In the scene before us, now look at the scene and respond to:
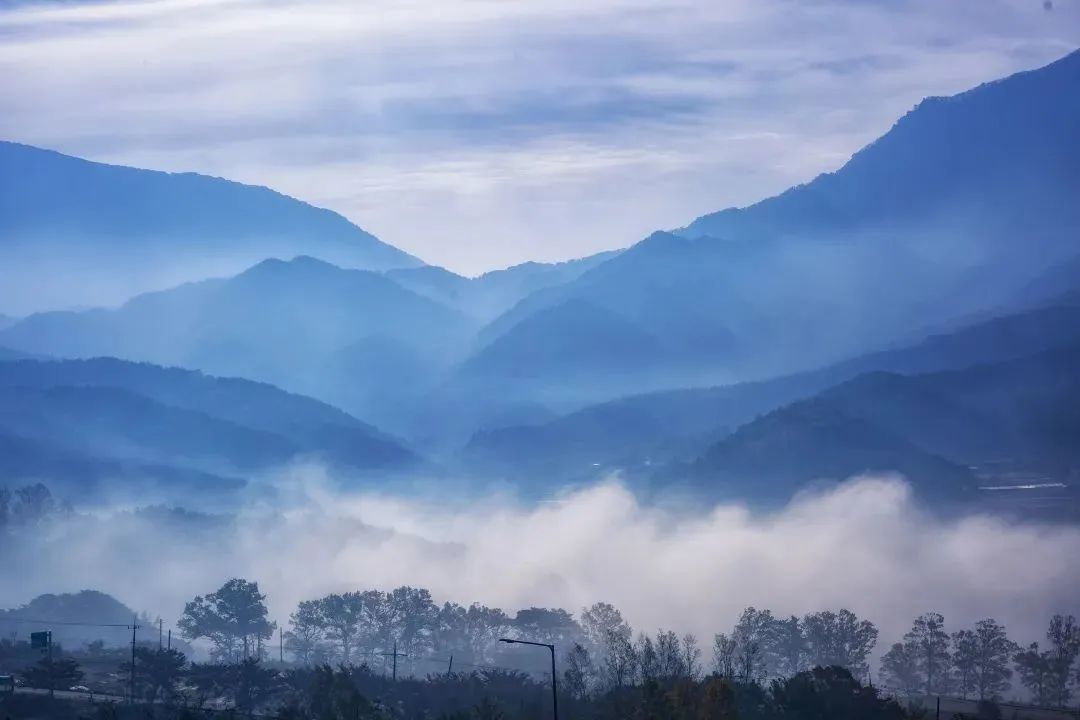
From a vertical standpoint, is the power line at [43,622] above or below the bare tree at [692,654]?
above

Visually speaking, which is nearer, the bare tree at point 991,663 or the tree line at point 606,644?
the tree line at point 606,644

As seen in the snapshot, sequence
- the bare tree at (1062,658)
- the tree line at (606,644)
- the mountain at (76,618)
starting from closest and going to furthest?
the bare tree at (1062,658)
the tree line at (606,644)
the mountain at (76,618)

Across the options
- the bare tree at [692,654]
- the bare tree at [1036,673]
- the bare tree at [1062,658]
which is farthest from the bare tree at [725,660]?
the bare tree at [1062,658]

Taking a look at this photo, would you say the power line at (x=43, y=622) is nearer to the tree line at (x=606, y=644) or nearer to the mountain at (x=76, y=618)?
the mountain at (x=76, y=618)

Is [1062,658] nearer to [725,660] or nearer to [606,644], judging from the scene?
[725,660]

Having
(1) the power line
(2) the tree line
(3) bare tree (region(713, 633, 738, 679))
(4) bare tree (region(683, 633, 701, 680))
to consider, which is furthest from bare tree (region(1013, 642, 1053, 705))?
(1) the power line

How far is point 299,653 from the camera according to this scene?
114 meters

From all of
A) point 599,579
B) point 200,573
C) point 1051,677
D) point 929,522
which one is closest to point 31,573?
point 200,573

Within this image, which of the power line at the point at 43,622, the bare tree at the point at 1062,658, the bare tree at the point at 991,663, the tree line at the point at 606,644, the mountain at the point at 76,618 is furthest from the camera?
the power line at the point at 43,622

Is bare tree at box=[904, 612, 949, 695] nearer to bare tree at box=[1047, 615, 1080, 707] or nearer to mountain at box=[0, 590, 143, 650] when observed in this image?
bare tree at box=[1047, 615, 1080, 707]

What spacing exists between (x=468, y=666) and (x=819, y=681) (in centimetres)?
4843

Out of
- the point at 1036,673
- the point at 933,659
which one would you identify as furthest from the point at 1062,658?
the point at 933,659

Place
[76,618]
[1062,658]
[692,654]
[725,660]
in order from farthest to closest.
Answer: [76,618] < [692,654] < [1062,658] < [725,660]

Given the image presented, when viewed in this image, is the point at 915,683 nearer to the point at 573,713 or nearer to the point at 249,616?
the point at 573,713
